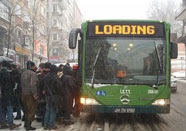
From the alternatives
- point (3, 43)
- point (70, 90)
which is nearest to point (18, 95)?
point (70, 90)

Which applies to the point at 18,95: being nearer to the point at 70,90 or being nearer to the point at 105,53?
the point at 70,90

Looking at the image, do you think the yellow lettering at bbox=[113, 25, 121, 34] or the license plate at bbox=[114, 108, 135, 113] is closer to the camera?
the license plate at bbox=[114, 108, 135, 113]

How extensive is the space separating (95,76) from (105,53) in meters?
0.70

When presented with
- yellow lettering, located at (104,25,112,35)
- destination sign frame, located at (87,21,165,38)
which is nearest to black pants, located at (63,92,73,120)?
destination sign frame, located at (87,21,165,38)

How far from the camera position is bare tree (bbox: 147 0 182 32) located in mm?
66875

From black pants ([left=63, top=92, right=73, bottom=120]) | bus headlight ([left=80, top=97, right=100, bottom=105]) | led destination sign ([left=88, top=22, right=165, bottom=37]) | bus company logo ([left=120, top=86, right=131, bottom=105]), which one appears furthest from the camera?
black pants ([left=63, top=92, right=73, bottom=120])

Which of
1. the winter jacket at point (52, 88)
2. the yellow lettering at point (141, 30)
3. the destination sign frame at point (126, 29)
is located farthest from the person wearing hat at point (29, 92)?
the yellow lettering at point (141, 30)

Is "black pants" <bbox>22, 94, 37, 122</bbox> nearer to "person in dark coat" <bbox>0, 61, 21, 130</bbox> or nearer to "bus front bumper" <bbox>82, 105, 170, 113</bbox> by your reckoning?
"person in dark coat" <bbox>0, 61, 21, 130</bbox>

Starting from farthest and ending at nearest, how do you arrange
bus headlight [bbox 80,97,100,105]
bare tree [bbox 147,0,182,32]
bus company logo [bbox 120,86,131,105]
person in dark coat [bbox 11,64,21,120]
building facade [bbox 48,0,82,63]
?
bare tree [bbox 147,0,182,32]
building facade [bbox 48,0,82,63]
bus headlight [bbox 80,97,100,105]
bus company logo [bbox 120,86,131,105]
person in dark coat [bbox 11,64,21,120]

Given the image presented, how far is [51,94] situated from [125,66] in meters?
2.13

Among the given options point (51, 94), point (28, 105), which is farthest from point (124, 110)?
point (28, 105)

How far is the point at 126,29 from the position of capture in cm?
955

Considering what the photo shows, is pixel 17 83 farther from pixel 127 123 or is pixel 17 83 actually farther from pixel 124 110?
pixel 127 123

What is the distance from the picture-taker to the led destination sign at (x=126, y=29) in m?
9.52
